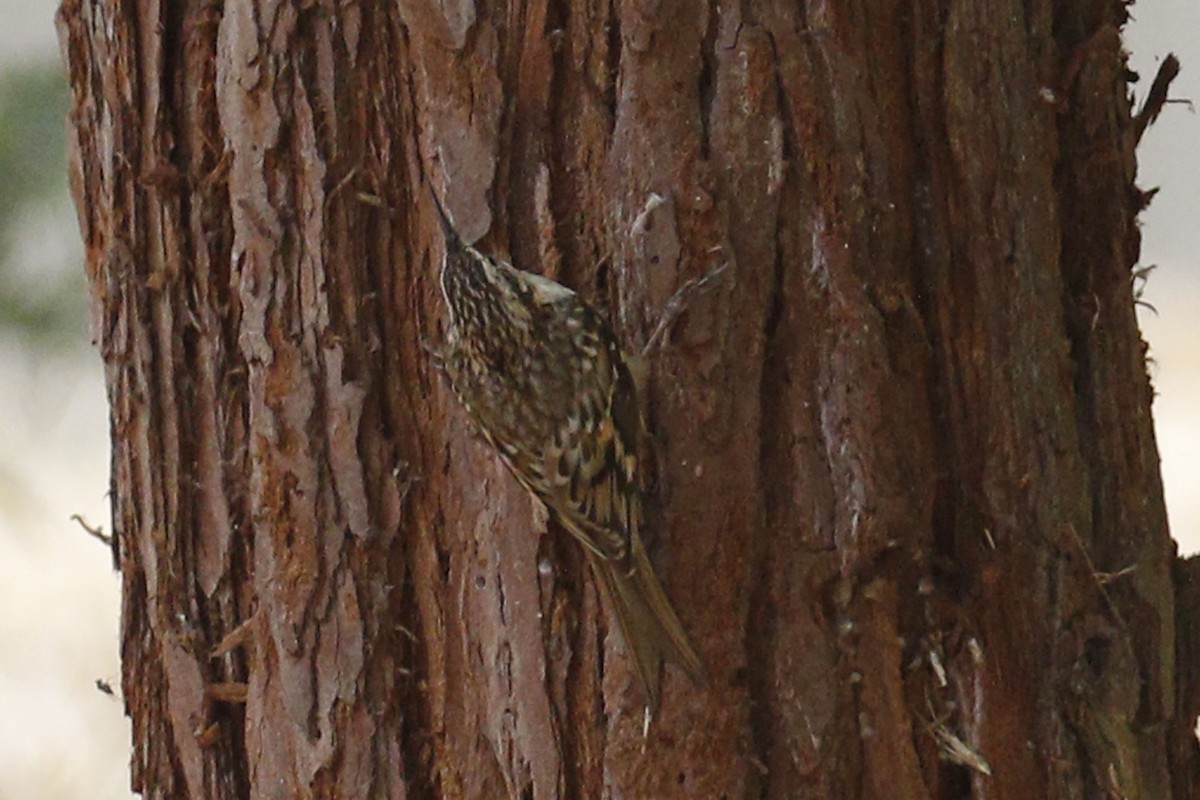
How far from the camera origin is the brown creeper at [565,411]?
4.32 feet

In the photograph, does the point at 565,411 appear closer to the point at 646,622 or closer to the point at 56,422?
the point at 646,622

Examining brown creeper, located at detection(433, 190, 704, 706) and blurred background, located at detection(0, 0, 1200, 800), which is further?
blurred background, located at detection(0, 0, 1200, 800)

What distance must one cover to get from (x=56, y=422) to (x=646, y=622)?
163cm

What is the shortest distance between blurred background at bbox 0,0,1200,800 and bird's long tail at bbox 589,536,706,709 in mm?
1445

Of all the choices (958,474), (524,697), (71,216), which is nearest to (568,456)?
(524,697)

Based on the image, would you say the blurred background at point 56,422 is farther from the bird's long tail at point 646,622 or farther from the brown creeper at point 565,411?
the bird's long tail at point 646,622

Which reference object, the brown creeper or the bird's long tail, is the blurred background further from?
the bird's long tail

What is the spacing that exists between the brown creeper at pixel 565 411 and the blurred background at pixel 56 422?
1.22m

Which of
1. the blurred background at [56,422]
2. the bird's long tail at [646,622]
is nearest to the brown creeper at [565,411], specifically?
Result: the bird's long tail at [646,622]

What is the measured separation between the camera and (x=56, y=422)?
99.1 inches

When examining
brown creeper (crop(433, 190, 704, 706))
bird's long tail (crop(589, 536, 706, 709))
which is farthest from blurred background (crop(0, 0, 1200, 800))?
bird's long tail (crop(589, 536, 706, 709))

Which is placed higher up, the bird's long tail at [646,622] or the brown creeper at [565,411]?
the brown creeper at [565,411]

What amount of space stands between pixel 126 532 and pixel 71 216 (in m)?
1.14

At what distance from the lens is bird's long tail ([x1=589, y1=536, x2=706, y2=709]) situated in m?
1.30
